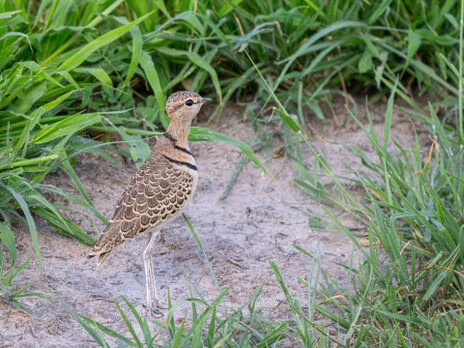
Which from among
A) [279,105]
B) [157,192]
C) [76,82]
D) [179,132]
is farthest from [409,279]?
[76,82]

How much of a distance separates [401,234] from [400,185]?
0.66m

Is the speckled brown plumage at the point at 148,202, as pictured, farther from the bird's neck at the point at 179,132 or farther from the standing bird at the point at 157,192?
the bird's neck at the point at 179,132

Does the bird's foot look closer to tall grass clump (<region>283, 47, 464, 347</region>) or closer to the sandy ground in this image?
the sandy ground

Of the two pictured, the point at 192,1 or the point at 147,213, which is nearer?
the point at 147,213

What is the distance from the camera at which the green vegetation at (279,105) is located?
13.7 feet

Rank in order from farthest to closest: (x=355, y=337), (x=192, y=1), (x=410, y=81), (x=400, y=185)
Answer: (x=410, y=81)
(x=192, y=1)
(x=400, y=185)
(x=355, y=337)

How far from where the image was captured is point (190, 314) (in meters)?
4.46

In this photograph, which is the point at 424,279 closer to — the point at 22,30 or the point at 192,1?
the point at 192,1

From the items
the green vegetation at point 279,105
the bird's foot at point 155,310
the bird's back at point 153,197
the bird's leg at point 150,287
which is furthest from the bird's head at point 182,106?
the bird's foot at point 155,310

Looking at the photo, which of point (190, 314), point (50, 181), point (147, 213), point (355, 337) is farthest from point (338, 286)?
point (50, 181)

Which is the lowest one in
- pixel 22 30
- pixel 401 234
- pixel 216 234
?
pixel 216 234

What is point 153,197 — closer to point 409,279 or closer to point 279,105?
point 279,105

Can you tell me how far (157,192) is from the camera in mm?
4695

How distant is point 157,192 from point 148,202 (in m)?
0.08
